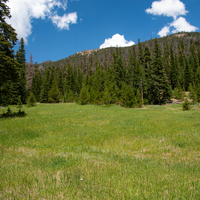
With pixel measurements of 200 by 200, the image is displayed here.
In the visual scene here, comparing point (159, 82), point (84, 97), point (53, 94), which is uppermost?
point (159, 82)

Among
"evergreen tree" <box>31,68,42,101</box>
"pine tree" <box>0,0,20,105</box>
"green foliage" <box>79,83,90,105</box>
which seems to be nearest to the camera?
"pine tree" <box>0,0,20,105</box>

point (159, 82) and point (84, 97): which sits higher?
point (159, 82)

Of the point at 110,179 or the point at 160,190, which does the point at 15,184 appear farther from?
the point at 160,190

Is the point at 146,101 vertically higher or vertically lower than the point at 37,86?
lower

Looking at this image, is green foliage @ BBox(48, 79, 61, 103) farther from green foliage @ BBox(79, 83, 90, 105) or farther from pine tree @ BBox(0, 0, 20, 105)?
pine tree @ BBox(0, 0, 20, 105)

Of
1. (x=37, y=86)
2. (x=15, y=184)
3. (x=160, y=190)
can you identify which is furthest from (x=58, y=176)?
(x=37, y=86)

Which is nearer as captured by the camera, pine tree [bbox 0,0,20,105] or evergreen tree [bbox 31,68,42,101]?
pine tree [bbox 0,0,20,105]

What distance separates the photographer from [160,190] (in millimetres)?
3170

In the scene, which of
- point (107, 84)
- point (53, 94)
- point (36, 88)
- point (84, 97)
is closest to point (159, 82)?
point (107, 84)

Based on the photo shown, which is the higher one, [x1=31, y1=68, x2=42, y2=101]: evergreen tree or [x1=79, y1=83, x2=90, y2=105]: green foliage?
[x1=31, y1=68, x2=42, y2=101]: evergreen tree

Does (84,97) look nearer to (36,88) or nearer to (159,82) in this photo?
(159,82)

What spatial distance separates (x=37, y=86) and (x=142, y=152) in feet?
224

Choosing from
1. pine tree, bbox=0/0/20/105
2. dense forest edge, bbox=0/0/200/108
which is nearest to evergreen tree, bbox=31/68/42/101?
dense forest edge, bbox=0/0/200/108

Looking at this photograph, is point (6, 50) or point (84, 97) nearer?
point (6, 50)
